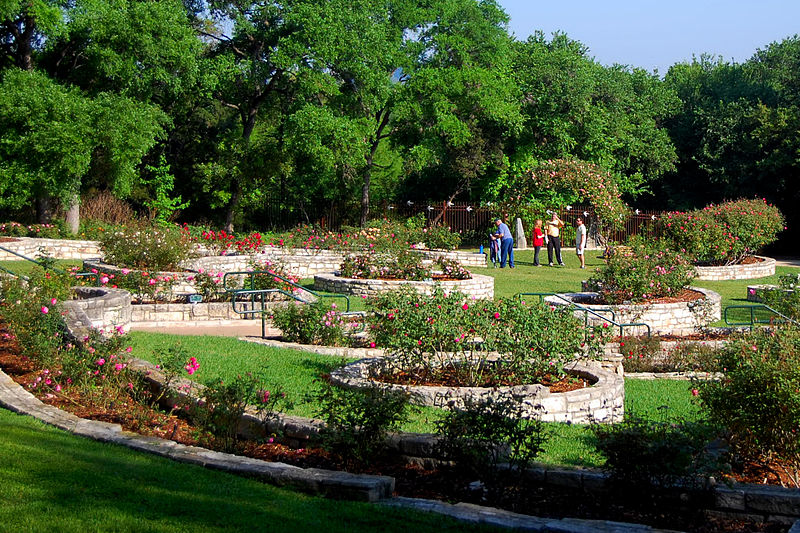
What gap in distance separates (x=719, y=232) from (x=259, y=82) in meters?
17.4

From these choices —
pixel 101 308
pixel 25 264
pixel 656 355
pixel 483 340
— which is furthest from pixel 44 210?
pixel 483 340

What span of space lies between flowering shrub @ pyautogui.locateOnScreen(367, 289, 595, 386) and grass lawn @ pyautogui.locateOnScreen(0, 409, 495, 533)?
4.18m

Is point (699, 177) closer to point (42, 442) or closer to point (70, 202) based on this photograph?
point (70, 202)

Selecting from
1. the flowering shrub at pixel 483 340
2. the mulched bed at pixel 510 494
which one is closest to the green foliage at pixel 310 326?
the flowering shrub at pixel 483 340

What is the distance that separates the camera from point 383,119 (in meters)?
37.0

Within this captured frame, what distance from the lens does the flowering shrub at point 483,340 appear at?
946cm

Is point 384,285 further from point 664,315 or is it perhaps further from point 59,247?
point 59,247

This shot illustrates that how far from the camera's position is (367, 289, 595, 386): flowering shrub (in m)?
9.46

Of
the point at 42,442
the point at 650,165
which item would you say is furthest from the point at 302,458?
the point at 650,165

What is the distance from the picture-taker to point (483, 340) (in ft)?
31.7

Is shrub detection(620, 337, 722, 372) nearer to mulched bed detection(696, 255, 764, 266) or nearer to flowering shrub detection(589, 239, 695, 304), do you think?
flowering shrub detection(589, 239, 695, 304)

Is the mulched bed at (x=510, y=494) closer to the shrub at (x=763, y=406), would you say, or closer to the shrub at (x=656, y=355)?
the shrub at (x=763, y=406)

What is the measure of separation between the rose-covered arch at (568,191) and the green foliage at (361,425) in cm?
2590

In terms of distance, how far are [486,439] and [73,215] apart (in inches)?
982
